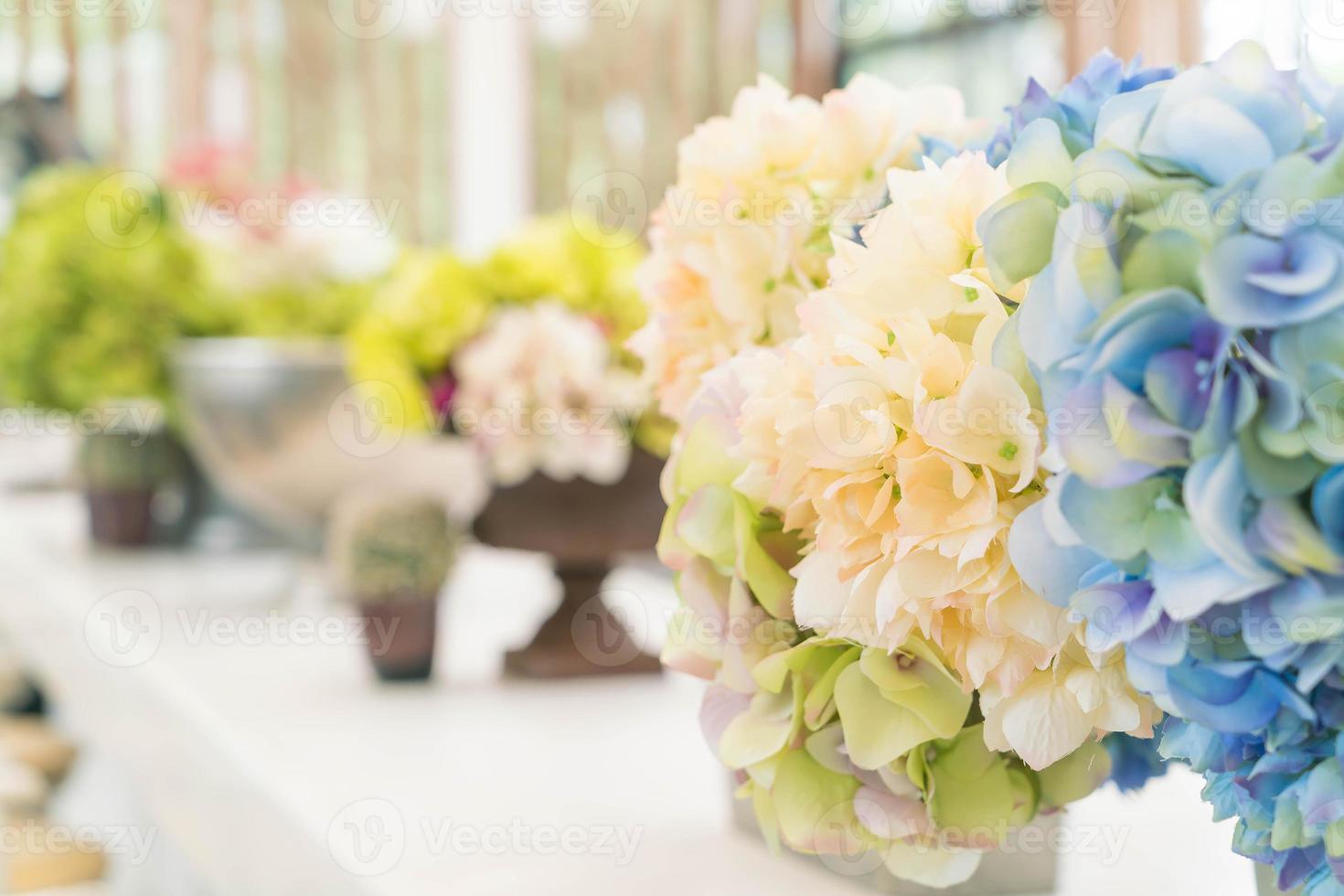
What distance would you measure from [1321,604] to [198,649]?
979 millimetres

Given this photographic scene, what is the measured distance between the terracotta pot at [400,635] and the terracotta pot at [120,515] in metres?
0.70

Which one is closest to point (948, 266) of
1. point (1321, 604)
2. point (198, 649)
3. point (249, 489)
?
point (1321, 604)

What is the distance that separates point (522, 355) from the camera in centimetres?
103

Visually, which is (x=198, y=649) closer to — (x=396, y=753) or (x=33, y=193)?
(x=396, y=753)

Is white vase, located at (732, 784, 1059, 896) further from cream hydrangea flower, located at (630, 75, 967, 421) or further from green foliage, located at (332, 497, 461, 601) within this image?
green foliage, located at (332, 497, 461, 601)

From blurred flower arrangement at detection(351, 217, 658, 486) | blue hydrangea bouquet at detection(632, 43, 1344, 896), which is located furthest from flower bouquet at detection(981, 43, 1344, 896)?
blurred flower arrangement at detection(351, 217, 658, 486)

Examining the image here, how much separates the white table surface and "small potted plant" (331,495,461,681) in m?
0.03

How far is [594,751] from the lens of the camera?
34.0 inches
